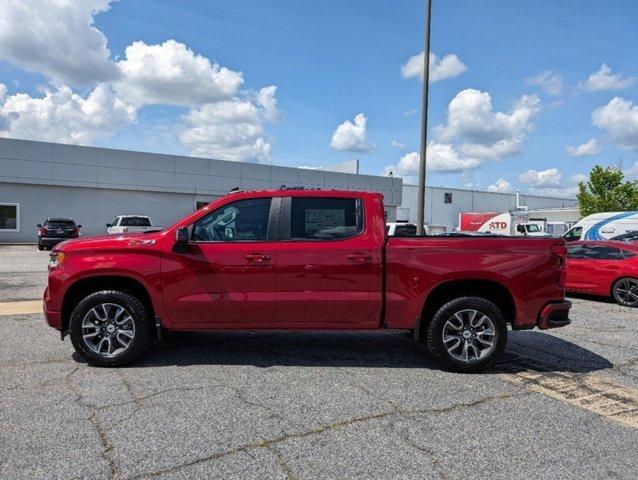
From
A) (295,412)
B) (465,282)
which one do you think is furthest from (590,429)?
(295,412)

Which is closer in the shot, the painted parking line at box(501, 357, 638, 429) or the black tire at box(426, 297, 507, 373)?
the painted parking line at box(501, 357, 638, 429)

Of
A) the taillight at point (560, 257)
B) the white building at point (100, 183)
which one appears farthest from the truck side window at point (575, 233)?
the taillight at point (560, 257)

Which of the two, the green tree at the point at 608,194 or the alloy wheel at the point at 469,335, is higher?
the green tree at the point at 608,194

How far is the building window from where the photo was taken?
96.4ft

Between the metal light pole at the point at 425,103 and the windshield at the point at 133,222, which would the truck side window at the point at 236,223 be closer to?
the metal light pole at the point at 425,103

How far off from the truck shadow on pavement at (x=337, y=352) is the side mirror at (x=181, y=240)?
1.24 m

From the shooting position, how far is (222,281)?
5160 mm

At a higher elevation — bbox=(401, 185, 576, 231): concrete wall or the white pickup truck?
bbox=(401, 185, 576, 231): concrete wall

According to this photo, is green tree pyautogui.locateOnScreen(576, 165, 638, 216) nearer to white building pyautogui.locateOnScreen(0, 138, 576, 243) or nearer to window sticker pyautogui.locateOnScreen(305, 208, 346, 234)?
white building pyautogui.locateOnScreen(0, 138, 576, 243)

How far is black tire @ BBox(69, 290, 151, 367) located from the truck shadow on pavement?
217 millimetres

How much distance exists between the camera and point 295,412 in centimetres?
407

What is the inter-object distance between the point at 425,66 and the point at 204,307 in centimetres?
1129

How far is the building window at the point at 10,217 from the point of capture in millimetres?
29391

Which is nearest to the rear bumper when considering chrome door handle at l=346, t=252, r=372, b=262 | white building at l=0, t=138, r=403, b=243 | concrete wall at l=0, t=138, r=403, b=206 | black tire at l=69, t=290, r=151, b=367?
chrome door handle at l=346, t=252, r=372, b=262
